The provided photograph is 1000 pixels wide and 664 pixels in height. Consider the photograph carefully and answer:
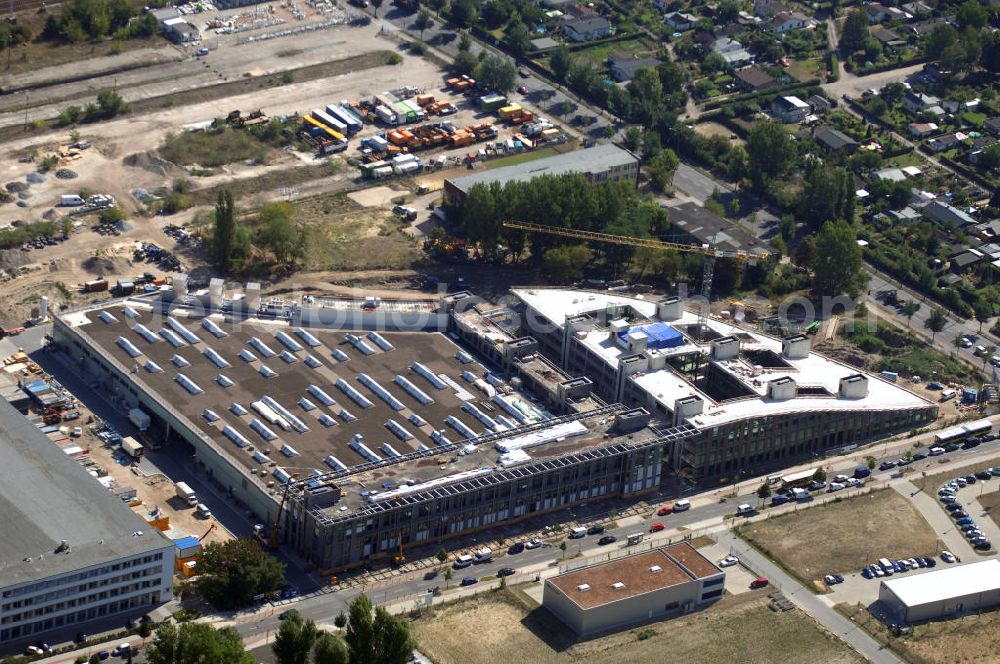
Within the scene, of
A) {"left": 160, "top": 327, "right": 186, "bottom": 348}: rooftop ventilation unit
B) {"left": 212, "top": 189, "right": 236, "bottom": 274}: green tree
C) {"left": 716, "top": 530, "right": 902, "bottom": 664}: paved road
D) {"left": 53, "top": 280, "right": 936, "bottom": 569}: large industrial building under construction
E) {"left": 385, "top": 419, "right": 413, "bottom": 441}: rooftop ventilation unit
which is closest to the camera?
{"left": 716, "top": 530, "right": 902, "bottom": 664}: paved road

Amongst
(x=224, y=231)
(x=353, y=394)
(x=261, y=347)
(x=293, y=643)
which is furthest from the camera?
(x=224, y=231)

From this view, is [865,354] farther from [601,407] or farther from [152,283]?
[152,283]

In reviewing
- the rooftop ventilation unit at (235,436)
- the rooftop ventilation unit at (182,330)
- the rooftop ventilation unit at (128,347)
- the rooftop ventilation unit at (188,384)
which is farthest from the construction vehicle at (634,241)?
the rooftop ventilation unit at (235,436)

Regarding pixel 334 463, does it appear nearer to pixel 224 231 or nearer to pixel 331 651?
pixel 331 651

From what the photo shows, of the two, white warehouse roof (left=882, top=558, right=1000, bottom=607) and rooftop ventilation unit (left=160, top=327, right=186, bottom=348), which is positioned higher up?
white warehouse roof (left=882, top=558, right=1000, bottom=607)

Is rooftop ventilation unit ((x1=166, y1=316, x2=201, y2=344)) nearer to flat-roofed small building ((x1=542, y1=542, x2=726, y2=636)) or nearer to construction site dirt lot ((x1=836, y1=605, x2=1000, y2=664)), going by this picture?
flat-roofed small building ((x1=542, y1=542, x2=726, y2=636))

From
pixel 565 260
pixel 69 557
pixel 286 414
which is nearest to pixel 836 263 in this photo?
pixel 565 260

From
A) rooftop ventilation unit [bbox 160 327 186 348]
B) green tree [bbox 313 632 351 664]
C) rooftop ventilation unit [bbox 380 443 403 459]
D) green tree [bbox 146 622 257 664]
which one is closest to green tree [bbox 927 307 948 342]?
rooftop ventilation unit [bbox 380 443 403 459]

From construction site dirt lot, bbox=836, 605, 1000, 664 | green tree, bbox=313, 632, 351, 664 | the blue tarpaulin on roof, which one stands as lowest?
construction site dirt lot, bbox=836, 605, 1000, 664
